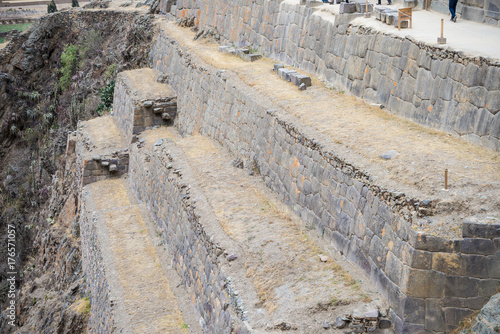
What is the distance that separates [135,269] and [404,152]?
6.78 metres

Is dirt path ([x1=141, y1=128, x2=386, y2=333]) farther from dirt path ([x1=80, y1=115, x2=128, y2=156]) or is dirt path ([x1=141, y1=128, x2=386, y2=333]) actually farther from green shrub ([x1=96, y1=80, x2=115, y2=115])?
green shrub ([x1=96, y1=80, x2=115, y2=115])

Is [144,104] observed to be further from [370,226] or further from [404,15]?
[370,226]

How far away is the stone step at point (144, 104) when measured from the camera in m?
19.1

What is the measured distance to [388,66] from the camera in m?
12.0

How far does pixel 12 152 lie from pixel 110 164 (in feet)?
45.9

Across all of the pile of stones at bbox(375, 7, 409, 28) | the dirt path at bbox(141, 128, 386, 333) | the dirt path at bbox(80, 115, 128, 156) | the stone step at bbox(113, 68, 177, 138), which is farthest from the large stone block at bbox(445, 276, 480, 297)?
the dirt path at bbox(80, 115, 128, 156)

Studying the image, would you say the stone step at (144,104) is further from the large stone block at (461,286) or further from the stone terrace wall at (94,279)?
the large stone block at (461,286)

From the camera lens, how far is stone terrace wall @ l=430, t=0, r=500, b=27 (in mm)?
11719

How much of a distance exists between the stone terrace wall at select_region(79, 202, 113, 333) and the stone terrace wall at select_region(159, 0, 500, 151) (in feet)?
22.4

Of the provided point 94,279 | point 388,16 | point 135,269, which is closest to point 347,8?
point 388,16

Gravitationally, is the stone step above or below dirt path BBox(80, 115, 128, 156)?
above

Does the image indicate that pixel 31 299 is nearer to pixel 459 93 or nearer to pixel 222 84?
pixel 222 84

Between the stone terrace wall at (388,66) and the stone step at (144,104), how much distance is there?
125 inches

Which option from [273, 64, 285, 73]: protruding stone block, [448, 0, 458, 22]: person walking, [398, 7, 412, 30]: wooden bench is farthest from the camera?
[273, 64, 285, 73]: protruding stone block
